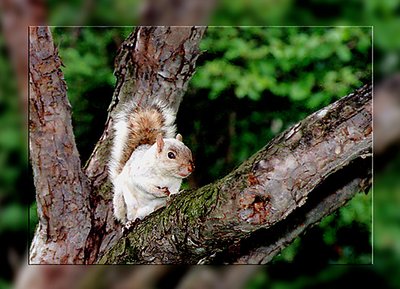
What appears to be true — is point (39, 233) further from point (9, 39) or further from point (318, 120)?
point (318, 120)

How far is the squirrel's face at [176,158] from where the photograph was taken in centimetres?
167

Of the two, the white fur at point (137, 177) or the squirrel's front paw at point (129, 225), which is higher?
the white fur at point (137, 177)

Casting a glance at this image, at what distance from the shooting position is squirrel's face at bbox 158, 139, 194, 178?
5.49 feet

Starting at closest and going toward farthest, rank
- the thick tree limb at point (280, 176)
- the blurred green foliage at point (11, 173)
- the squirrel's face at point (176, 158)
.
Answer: the thick tree limb at point (280, 176), the squirrel's face at point (176, 158), the blurred green foliage at point (11, 173)

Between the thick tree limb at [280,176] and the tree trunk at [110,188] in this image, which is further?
the tree trunk at [110,188]

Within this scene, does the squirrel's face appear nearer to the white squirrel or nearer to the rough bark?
the white squirrel

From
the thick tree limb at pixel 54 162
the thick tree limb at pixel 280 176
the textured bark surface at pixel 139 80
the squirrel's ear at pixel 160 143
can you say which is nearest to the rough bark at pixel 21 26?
the thick tree limb at pixel 54 162

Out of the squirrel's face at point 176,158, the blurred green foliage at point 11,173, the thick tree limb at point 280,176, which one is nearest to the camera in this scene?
the thick tree limb at point 280,176

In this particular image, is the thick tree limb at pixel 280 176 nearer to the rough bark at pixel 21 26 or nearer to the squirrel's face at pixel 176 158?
the squirrel's face at pixel 176 158

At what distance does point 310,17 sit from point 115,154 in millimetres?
546

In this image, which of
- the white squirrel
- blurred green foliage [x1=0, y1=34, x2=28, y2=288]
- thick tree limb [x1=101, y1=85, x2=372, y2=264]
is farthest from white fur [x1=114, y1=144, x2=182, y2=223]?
blurred green foliage [x1=0, y1=34, x2=28, y2=288]

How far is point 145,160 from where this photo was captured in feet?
5.55

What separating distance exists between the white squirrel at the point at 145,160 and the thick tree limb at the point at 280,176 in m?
0.10

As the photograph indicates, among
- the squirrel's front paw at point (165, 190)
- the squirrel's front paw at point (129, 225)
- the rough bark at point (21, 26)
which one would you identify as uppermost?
the rough bark at point (21, 26)
